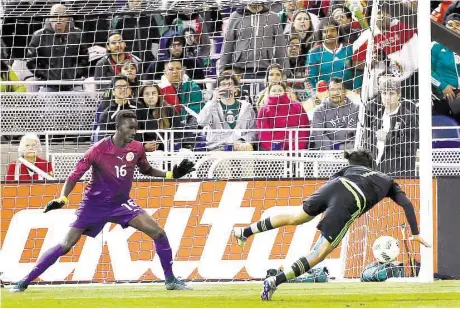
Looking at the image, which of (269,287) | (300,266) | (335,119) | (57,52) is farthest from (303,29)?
(269,287)

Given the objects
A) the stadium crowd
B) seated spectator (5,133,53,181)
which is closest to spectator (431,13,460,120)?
the stadium crowd

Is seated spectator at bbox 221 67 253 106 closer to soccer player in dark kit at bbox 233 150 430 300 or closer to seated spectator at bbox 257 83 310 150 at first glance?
seated spectator at bbox 257 83 310 150

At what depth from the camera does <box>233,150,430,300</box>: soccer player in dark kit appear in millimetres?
10398

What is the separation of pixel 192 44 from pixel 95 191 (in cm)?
437

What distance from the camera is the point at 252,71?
15.7 m

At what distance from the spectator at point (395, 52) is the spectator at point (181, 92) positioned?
2.35 m

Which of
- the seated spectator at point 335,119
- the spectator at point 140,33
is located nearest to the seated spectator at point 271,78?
the seated spectator at point 335,119

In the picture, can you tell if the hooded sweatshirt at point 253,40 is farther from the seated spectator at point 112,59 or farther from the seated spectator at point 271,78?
the seated spectator at point 112,59

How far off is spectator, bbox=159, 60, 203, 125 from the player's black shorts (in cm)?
448

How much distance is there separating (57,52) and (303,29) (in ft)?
10.7

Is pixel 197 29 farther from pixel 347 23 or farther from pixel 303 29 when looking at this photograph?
pixel 347 23

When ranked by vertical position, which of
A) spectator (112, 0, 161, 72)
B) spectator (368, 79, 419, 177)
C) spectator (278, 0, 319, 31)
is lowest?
Result: spectator (368, 79, 419, 177)

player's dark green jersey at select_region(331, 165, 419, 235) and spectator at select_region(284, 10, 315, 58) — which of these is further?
spectator at select_region(284, 10, 315, 58)

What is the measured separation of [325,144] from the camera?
14508mm
